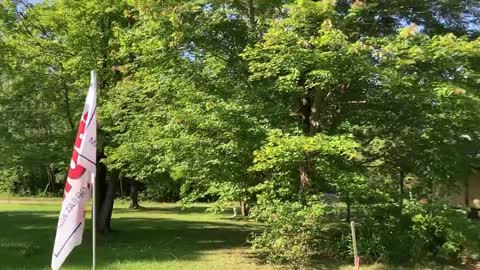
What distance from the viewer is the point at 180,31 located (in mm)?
12953

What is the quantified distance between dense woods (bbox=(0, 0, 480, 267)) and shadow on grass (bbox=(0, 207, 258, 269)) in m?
1.98

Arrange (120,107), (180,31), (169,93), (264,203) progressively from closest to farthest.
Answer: (264,203)
(180,31)
(169,93)
(120,107)

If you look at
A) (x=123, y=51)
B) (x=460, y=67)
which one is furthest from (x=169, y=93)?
(x=460, y=67)

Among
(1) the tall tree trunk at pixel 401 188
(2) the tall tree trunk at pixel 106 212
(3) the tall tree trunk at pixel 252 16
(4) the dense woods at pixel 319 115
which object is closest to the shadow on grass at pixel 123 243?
(2) the tall tree trunk at pixel 106 212

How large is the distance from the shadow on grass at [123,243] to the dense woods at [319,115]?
1980 mm

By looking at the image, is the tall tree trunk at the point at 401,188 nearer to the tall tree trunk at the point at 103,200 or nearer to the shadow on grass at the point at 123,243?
the shadow on grass at the point at 123,243

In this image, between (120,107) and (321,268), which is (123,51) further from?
(321,268)

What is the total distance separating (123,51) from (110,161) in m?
3.39

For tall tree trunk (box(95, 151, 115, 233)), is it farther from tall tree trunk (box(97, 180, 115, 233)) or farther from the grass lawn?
the grass lawn

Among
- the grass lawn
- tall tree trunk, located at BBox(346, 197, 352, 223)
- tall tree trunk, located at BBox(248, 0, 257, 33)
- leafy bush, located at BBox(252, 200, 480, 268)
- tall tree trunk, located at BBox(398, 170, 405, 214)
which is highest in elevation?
tall tree trunk, located at BBox(248, 0, 257, 33)

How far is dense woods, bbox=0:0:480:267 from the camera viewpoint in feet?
37.4

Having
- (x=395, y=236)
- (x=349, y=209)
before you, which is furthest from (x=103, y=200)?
(x=395, y=236)

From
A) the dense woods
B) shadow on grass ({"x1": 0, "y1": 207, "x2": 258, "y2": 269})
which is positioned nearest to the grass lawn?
shadow on grass ({"x1": 0, "y1": 207, "x2": 258, "y2": 269})

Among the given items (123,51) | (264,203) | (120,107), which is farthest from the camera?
(120,107)
